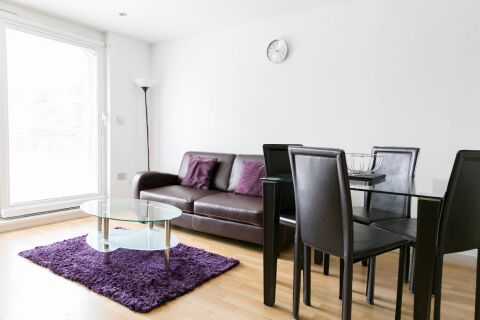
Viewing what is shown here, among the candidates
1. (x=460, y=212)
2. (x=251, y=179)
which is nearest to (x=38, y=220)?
(x=251, y=179)

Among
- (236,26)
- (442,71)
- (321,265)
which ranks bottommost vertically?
(321,265)

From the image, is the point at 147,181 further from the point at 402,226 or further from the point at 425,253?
the point at 425,253

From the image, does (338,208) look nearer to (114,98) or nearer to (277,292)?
(277,292)

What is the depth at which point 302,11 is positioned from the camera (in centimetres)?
359

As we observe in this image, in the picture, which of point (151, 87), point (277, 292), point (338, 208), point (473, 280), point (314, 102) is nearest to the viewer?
point (338, 208)

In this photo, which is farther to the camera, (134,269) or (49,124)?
(49,124)

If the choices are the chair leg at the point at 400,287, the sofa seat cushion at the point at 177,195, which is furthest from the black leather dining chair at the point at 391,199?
the sofa seat cushion at the point at 177,195

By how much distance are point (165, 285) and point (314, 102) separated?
7.91 feet

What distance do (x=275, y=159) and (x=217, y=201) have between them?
3.34 feet

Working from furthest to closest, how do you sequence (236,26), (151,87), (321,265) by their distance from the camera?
(151,87)
(236,26)
(321,265)

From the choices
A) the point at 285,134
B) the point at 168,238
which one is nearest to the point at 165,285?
the point at 168,238

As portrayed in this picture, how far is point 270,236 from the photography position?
2047 mm

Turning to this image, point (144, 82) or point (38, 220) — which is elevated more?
point (144, 82)

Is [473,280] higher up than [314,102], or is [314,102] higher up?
[314,102]
